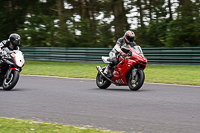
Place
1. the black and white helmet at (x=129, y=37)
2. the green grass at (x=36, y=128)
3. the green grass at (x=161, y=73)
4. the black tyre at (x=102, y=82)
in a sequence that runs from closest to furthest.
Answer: the green grass at (x=36, y=128), the black and white helmet at (x=129, y=37), the black tyre at (x=102, y=82), the green grass at (x=161, y=73)

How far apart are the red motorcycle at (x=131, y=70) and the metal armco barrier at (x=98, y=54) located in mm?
10773

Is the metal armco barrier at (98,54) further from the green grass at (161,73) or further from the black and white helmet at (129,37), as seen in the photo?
the black and white helmet at (129,37)

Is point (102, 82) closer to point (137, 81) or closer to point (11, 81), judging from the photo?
point (137, 81)

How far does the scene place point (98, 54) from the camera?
24.8m

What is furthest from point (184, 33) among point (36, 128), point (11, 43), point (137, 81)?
point (36, 128)

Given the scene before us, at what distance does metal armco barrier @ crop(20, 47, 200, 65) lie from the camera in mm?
21312

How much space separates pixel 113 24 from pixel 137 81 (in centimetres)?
1802

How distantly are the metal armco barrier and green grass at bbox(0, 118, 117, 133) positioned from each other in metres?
16.2

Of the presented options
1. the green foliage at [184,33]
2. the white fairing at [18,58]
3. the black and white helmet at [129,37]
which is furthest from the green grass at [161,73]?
the white fairing at [18,58]

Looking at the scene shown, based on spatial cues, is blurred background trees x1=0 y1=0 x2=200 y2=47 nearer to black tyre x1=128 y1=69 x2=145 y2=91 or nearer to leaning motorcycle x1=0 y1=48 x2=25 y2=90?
black tyre x1=128 y1=69 x2=145 y2=91

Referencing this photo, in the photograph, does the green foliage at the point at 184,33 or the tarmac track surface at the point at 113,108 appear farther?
the green foliage at the point at 184,33

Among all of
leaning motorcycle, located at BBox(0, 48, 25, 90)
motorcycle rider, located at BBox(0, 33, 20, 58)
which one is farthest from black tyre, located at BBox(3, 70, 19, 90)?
motorcycle rider, located at BBox(0, 33, 20, 58)

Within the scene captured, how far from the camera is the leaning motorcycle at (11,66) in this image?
35.2 ft

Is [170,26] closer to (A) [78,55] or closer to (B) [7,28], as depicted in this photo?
(A) [78,55]
